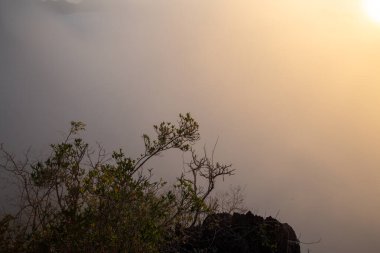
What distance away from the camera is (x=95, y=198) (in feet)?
25.8

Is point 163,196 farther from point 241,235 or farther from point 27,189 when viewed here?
point 241,235

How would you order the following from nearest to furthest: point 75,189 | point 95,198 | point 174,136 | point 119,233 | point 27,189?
point 119,233 → point 95,198 → point 75,189 → point 27,189 → point 174,136

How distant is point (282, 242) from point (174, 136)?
31.5 feet

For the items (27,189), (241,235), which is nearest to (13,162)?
(27,189)

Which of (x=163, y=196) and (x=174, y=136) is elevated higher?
(x=174, y=136)

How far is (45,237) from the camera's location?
7.64 m

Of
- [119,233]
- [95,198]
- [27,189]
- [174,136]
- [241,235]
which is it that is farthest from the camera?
[241,235]

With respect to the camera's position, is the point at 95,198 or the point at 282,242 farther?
the point at 282,242

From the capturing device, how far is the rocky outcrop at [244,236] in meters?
17.0

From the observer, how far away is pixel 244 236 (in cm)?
1780

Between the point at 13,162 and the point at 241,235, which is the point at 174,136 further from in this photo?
the point at 241,235

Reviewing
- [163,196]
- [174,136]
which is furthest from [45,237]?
[174,136]

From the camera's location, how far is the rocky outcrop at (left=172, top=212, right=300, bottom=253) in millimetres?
17031

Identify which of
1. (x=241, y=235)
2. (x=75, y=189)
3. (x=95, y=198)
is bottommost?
(x=95, y=198)
